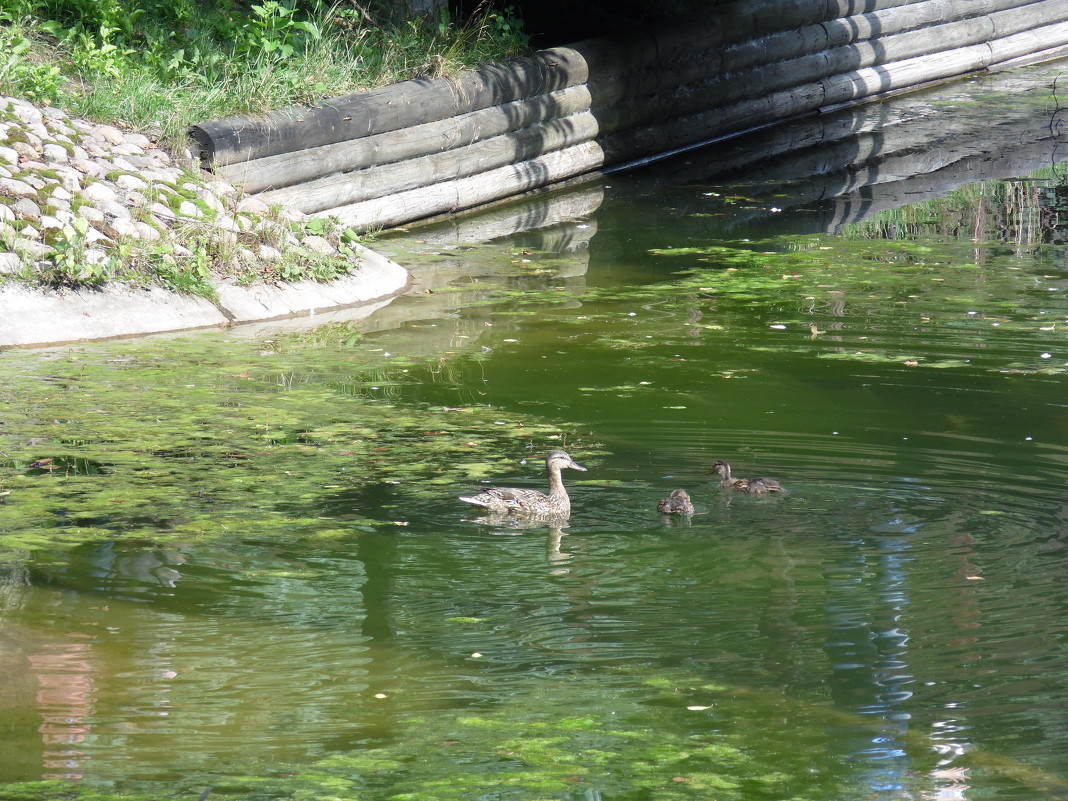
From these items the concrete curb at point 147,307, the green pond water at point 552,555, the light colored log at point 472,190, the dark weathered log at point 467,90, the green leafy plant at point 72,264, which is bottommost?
the green pond water at point 552,555

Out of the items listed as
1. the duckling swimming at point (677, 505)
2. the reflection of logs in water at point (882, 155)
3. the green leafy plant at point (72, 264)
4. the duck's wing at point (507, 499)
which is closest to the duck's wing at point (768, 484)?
the duckling swimming at point (677, 505)

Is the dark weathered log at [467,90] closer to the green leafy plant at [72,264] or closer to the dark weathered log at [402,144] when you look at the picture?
the dark weathered log at [402,144]

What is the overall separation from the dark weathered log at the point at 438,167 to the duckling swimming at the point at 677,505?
8072mm

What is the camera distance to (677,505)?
7.43 meters

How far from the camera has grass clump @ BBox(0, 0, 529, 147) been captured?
14266 mm

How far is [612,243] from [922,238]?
339cm

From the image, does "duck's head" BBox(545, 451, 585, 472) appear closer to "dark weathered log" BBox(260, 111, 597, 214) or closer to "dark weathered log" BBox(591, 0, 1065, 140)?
"dark weathered log" BBox(260, 111, 597, 214)

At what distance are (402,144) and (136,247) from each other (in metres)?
5.02

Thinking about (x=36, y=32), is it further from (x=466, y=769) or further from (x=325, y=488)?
(x=466, y=769)

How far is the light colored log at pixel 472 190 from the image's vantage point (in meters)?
16.0

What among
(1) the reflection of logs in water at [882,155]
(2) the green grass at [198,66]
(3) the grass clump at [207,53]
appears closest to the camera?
(2) the green grass at [198,66]

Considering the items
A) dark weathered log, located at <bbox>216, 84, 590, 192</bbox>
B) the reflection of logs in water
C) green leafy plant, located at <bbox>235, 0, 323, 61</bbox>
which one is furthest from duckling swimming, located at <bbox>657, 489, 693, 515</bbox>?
green leafy plant, located at <bbox>235, 0, 323, 61</bbox>

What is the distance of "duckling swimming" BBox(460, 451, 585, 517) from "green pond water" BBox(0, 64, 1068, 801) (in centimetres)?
11

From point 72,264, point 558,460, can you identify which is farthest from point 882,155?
point 558,460
